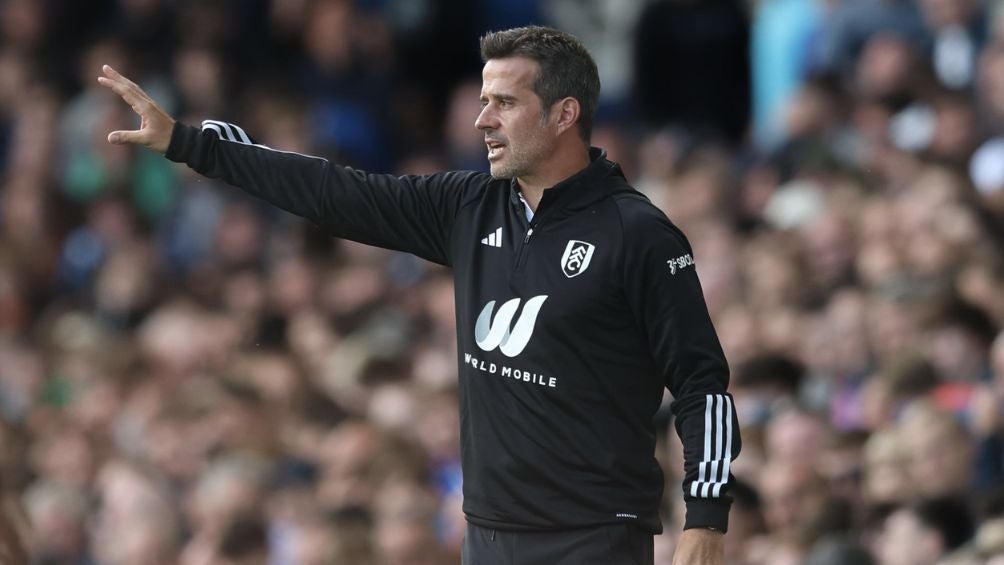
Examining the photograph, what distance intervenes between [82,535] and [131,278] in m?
3.08

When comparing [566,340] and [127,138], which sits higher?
[127,138]

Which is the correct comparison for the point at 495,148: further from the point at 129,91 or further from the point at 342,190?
the point at 129,91

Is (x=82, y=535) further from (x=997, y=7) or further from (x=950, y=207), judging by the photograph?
(x=997, y=7)

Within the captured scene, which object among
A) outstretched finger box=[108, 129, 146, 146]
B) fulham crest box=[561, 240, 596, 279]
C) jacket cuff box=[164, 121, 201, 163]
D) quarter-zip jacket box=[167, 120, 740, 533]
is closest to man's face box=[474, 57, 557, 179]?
quarter-zip jacket box=[167, 120, 740, 533]

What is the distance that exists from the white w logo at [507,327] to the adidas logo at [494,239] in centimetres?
17

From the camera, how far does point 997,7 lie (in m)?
11.8

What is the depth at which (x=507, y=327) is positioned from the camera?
553 cm

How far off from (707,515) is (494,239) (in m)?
0.98

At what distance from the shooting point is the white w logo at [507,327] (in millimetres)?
5488

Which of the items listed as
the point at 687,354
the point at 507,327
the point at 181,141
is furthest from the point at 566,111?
the point at 181,141

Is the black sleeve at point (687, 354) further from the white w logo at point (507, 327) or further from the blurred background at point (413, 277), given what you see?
the blurred background at point (413, 277)

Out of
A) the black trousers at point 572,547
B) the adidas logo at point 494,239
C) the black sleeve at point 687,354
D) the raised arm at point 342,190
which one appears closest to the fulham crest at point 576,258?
the black sleeve at point 687,354

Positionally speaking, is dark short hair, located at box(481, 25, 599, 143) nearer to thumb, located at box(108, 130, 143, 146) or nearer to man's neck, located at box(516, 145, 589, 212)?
man's neck, located at box(516, 145, 589, 212)

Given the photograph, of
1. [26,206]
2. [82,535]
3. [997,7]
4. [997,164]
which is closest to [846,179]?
[997,164]
